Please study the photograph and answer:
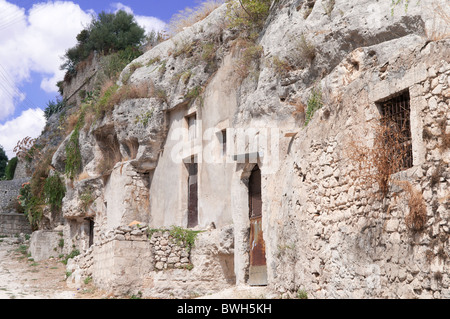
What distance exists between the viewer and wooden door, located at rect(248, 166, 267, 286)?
1107cm

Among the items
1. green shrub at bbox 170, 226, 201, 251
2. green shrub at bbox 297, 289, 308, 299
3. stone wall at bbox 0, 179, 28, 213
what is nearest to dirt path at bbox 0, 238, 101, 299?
green shrub at bbox 170, 226, 201, 251

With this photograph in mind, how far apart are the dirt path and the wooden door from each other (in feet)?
12.3

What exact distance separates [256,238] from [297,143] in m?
3.53

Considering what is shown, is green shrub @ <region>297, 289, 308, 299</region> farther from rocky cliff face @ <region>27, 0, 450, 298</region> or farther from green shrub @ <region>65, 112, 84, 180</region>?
green shrub @ <region>65, 112, 84, 180</region>

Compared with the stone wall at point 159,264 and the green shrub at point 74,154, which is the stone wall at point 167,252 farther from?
the green shrub at point 74,154

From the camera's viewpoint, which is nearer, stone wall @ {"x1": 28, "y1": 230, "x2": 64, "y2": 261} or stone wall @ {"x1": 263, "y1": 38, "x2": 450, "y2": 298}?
stone wall @ {"x1": 263, "y1": 38, "x2": 450, "y2": 298}

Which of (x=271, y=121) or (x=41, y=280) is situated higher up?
(x=271, y=121)

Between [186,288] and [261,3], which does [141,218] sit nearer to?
[186,288]

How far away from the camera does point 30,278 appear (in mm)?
15344

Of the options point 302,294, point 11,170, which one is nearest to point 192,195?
point 302,294

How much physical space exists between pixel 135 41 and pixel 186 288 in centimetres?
1843

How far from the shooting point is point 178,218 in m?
15.8

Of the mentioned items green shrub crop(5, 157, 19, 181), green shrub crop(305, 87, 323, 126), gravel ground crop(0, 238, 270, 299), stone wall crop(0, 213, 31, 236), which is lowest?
gravel ground crop(0, 238, 270, 299)
